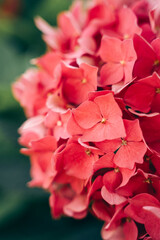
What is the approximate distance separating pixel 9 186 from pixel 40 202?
3.9 inches

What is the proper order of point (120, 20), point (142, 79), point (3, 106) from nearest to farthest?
point (142, 79), point (120, 20), point (3, 106)

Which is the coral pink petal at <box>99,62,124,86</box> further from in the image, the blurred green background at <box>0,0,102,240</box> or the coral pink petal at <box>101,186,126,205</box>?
the blurred green background at <box>0,0,102,240</box>

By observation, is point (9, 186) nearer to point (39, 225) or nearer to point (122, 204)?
point (39, 225)

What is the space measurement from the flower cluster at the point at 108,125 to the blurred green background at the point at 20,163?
0.60 feet

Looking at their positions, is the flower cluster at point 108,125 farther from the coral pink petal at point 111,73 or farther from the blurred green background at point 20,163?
the blurred green background at point 20,163

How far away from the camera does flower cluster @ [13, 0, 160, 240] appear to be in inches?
15.2

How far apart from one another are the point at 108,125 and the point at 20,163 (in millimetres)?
388

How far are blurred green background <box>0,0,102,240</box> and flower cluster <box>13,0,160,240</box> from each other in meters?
0.18

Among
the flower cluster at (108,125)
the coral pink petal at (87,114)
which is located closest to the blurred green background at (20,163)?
the flower cluster at (108,125)

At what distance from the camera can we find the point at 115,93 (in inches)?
15.5

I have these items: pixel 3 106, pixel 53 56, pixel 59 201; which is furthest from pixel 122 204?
pixel 3 106

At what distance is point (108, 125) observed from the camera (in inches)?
15.3

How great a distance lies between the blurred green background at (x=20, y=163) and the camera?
663mm

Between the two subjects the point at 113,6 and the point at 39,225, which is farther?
the point at 39,225
